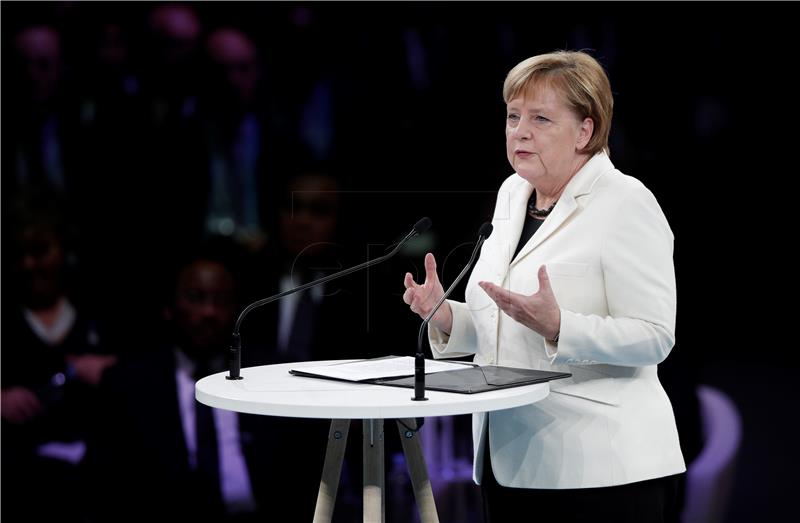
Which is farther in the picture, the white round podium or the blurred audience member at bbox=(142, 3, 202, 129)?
the blurred audience member at bbox=(142, 3, 202, 129)

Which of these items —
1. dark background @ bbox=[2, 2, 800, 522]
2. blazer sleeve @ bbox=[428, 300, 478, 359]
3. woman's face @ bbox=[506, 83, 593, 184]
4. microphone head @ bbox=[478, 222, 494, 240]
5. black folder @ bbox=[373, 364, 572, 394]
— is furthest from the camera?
dark background @ bbox=[2, 2, 800, 522]

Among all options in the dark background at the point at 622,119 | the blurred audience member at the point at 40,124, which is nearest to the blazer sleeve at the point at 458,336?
the dark background at the point at 622,119

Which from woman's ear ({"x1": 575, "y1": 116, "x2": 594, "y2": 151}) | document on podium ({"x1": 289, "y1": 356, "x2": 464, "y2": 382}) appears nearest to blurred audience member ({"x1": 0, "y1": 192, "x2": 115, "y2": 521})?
document on podium ({"x1": 289, "y1": 356, "x2": 464, "y2": 382})

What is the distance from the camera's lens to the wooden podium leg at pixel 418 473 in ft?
6.07

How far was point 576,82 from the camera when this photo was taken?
6.35 feet

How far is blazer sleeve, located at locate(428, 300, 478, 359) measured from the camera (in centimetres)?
211

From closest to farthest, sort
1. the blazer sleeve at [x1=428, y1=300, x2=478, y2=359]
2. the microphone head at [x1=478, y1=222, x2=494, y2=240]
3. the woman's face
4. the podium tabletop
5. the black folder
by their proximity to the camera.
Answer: the podium tabletop → the black folder → the microphone head at [x1=478, y1=222, x2=494, y2=240] → the woman's face → the blazer sleeve at [x1=428, y1=300, x2=478, y2=359]

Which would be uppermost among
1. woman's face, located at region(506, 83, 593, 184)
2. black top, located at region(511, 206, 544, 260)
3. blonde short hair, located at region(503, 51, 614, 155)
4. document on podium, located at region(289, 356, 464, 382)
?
blonde short hair, located at region(503, 51, 614, 155)

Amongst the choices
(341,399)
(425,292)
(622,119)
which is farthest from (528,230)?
(622,119)

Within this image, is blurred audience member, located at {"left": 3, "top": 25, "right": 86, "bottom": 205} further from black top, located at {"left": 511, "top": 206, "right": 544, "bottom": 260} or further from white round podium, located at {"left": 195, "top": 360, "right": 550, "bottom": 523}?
black top, located at {"left": 511, "top": 206, "right": 544, "bottom": 260}

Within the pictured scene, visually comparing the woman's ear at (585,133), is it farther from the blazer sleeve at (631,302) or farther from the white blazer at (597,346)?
the blazer sleeve at (631,302)

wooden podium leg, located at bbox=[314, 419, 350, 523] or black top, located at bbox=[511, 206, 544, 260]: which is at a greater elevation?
black top, located at bbox=[511, 206, 544, 260]

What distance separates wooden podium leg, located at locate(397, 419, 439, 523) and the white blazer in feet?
0.51

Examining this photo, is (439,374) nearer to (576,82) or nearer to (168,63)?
(576,82)
